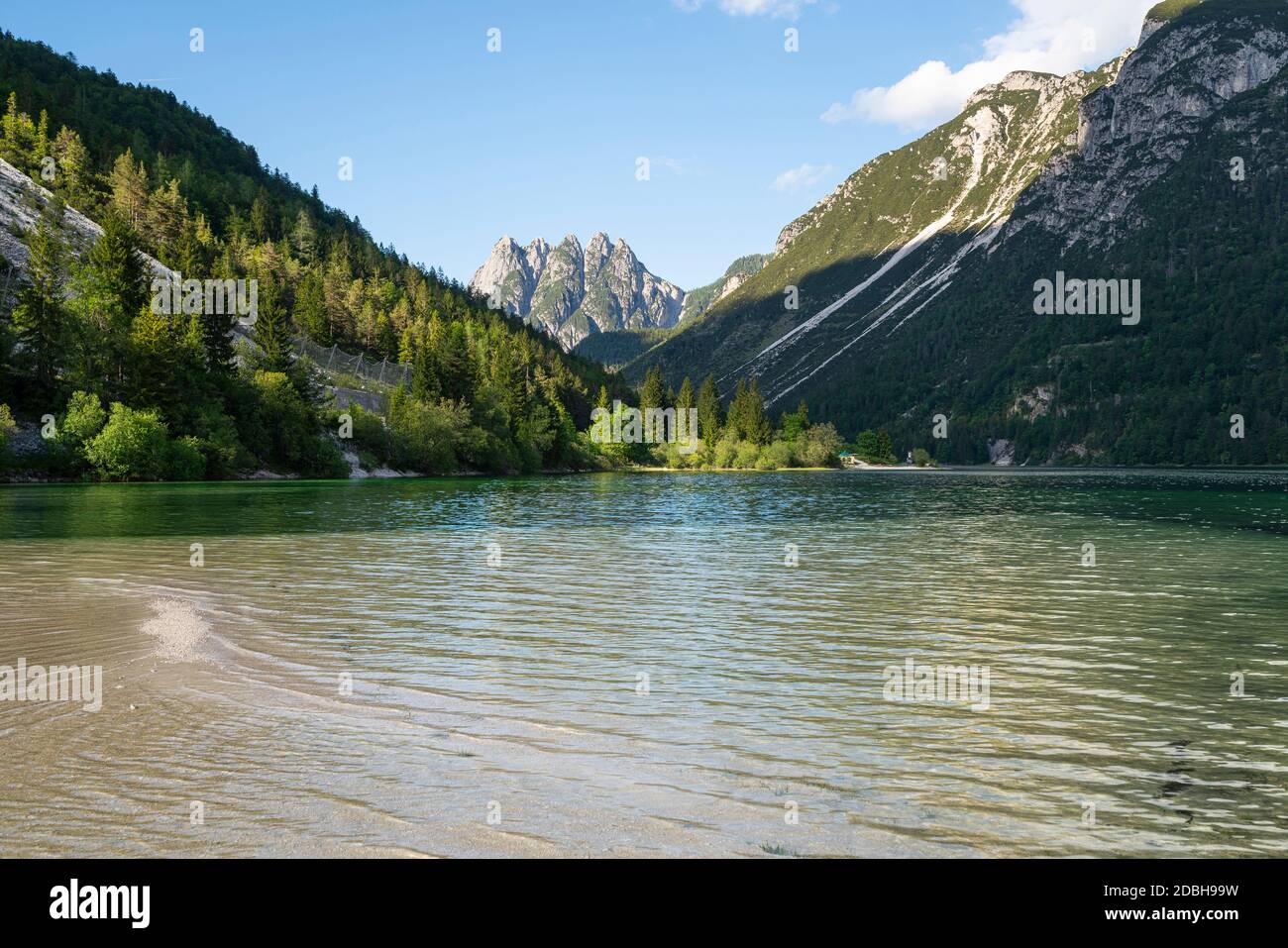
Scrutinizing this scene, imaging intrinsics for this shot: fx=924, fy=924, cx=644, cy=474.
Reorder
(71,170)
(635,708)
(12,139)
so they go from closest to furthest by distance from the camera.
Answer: (635,708) < (71,170) < (12,139)

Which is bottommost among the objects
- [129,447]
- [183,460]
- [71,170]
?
[183,460]

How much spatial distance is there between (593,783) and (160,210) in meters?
188

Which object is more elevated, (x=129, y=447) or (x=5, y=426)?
(x=5, y=426)

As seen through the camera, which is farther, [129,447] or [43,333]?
[43,333]

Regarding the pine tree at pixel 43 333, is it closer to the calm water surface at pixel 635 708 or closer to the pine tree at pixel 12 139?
the calm water surface at pixel 635 708

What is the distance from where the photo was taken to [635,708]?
14008 millimetres

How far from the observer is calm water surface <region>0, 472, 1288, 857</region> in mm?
9219

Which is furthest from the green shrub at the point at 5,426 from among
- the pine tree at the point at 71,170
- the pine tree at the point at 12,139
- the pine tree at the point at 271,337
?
the pine tree at the point at 12,139

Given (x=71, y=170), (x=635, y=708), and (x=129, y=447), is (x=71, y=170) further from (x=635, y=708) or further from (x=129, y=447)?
(x=635, y=708)

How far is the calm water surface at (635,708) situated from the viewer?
922cm

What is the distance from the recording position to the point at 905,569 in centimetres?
3322

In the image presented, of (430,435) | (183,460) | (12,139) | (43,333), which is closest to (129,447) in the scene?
(183,460)

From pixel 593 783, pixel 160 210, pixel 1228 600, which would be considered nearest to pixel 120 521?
pixel 593 783
